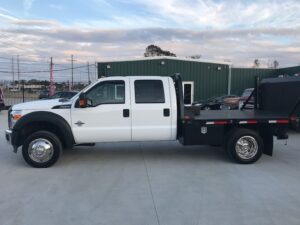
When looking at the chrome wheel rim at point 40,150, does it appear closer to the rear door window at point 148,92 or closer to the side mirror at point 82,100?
the side mirror at point 82,100

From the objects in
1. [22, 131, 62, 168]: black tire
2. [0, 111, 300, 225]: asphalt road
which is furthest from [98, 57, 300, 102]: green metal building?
[22, 131, 62, 168]: black tire

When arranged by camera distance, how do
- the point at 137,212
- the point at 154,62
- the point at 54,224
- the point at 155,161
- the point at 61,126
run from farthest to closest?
1. the point at 154,62
2. the point at 155,161
3. the point at 61,126
4. the point at 137,212
5. the point at 54,224

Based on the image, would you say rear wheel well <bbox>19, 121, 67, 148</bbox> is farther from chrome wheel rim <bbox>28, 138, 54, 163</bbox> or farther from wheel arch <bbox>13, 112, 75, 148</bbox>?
chrome wheel rim <bbox>28, 138, 54, 163</bbox>

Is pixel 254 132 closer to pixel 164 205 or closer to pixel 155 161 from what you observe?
pixel 155 161

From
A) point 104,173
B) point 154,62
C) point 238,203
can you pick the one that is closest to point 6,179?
point 104,173

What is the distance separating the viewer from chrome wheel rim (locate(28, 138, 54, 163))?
7.70 metres

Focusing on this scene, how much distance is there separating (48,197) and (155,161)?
309 cm

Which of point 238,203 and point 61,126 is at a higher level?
point 61,126

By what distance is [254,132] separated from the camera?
26.7ft

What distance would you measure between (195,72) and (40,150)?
24.7 m

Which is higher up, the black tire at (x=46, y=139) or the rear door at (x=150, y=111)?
the rear door at (x=150, y=111)

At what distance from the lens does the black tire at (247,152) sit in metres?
8.02

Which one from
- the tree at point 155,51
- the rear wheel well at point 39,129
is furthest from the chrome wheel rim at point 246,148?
the tree at point 155,51

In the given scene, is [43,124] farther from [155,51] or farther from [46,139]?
[155,51]
